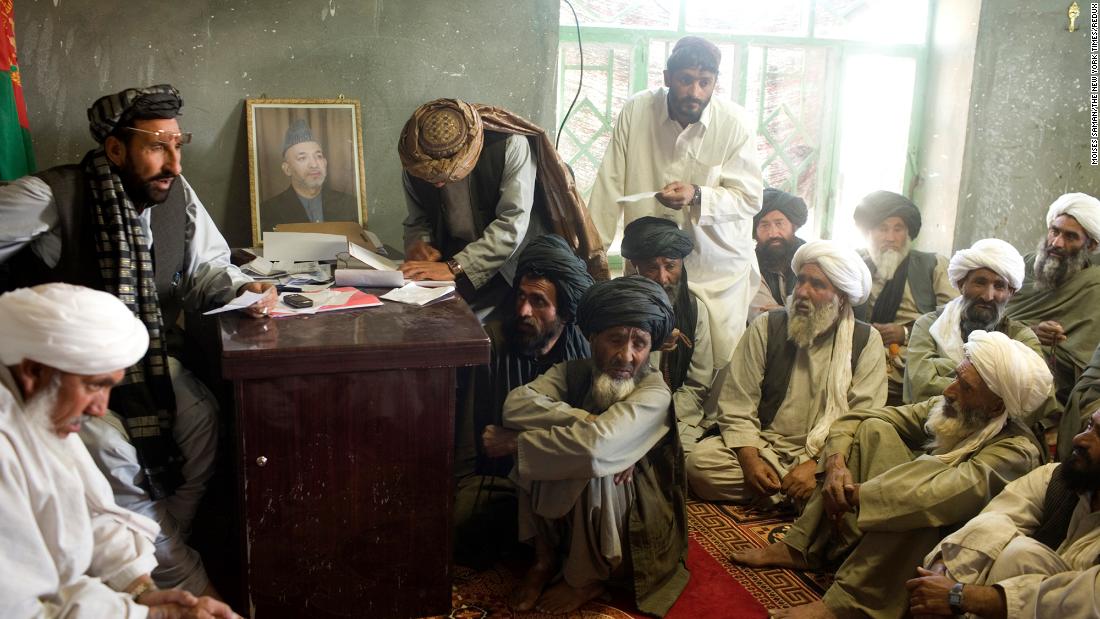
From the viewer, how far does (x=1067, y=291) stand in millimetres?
4738

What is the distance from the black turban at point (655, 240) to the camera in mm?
4570

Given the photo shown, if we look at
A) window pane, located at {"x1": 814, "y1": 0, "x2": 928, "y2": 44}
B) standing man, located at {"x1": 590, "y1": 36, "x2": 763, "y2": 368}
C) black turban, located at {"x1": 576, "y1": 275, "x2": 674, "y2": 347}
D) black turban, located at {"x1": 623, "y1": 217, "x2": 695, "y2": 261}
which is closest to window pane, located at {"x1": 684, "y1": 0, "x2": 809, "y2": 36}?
window pane, located at {"x1": 814, "y1": 0, "x2": 928, "y2": 44}

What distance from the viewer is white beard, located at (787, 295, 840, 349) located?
13.6 feet

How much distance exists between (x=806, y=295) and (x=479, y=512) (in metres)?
1.69

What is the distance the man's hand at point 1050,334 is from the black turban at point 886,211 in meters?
1.22

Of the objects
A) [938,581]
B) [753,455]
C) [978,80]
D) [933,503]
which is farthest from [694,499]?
[978,80]

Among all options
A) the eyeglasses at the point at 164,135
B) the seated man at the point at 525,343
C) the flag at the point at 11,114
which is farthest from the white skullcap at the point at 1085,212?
the flag at the point at 11,114

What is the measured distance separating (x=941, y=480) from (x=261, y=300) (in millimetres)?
2322

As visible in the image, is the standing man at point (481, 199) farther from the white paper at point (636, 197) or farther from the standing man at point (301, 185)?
the standing man at point (301, 185)

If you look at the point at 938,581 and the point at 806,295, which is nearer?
the point at 938,581

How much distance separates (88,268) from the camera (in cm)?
321

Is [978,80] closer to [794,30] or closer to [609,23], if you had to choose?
[794,30]

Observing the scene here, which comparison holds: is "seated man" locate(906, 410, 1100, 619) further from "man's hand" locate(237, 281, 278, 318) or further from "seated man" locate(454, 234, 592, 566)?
"man's hand" locate(237, 281, 278, 318)

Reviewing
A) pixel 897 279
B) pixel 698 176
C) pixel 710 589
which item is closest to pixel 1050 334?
pixel 897 279
